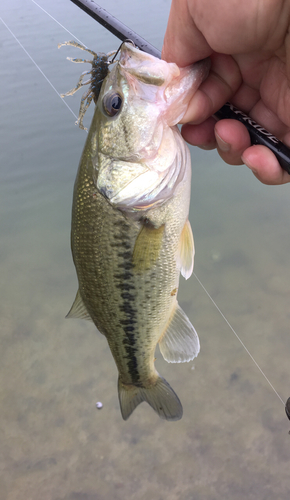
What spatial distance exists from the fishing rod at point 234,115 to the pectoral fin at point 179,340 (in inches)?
28.7

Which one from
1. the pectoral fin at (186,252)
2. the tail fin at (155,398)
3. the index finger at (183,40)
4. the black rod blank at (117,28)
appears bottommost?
the tail fin at (155,398)

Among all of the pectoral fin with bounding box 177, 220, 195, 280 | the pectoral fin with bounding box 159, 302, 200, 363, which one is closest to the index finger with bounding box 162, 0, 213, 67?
the pectoral fin with bounding box 177, 220, 195, 280

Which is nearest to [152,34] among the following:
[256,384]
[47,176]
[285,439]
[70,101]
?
[70,101]

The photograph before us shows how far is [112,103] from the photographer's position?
1.11 m

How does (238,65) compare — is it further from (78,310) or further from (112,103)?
(78,310)

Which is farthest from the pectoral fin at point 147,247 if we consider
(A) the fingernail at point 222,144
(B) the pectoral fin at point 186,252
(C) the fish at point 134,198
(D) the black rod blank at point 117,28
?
(D) the black rod blank at point 117,28

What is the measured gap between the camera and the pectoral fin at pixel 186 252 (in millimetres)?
1256

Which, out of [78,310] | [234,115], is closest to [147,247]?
[78,310]

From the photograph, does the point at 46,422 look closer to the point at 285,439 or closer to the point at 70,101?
the point at 285,439

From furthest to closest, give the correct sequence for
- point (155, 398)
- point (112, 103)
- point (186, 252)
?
point (155, 398)
point (186, 252)
point (112, 103)

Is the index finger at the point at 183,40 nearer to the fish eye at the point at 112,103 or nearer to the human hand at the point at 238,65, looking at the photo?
the human hand at the point at 238,65

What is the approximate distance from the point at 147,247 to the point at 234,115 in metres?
0.64

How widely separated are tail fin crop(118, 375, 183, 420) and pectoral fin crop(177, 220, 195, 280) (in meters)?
0.59

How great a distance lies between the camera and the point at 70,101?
4.42 meters
